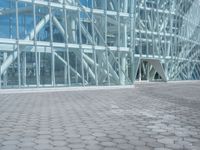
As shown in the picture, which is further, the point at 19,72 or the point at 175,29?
the point at 175,29

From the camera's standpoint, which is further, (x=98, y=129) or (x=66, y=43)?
(x=66, y=43)

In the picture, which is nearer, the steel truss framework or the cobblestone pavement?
the cobblestone pavement

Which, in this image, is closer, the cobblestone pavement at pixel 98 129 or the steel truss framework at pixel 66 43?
the cobblestone pavement at pixel 98 129

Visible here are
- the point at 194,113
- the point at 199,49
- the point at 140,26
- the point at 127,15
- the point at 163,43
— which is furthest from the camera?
the point at 199,49

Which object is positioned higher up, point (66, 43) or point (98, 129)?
point (66, 43)

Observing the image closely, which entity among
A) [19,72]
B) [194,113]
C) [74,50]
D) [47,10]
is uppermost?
[47,10]

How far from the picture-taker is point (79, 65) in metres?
25.8

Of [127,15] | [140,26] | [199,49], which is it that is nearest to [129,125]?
[127,15]

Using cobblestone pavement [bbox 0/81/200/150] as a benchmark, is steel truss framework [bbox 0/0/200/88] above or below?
above

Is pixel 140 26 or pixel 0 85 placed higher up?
pixel 140 26

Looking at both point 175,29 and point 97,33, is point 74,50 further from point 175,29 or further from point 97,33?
point 175,29

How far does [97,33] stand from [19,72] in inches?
332

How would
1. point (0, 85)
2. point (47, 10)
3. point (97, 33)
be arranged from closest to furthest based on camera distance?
point (0, 85) → point (47, 10) → point (97, 33)

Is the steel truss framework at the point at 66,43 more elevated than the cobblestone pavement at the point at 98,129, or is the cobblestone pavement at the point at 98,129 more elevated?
the steel truss framework at the point at 66,43
